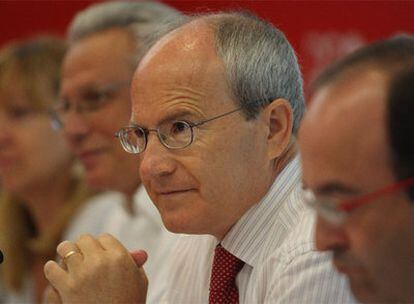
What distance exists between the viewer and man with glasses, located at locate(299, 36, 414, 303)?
109 cm

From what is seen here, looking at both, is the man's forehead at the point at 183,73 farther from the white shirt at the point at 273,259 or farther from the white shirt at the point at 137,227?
the white shirt at the point at 137,227

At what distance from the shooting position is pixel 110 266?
5.35ft

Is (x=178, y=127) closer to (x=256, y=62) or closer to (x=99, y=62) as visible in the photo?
(x=256, y=62)

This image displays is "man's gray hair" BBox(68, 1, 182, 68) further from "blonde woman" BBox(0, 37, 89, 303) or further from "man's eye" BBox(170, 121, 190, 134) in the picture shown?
"man's eye" BBox(170, 121, 190, 134)

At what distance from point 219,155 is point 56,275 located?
0.41 metres

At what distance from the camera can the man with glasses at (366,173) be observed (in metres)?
1.09

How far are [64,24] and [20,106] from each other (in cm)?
98

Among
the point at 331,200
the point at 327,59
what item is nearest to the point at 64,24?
the point at 327,59

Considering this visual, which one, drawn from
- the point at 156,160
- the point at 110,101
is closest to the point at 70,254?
the point at 156,160

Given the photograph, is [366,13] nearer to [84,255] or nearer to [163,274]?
[163,274]

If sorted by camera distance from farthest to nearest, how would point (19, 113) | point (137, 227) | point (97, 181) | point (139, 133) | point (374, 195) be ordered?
point (19, 113)
point (97, 181)
point (137, 227)
point (139, 133)
point (374, 195)

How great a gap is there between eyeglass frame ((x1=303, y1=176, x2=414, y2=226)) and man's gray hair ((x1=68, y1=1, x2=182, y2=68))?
5.19 feet

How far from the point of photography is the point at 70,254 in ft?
5.44

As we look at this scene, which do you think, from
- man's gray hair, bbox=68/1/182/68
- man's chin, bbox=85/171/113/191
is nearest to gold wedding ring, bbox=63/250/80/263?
man's chin, bbox=85/171/113/191
